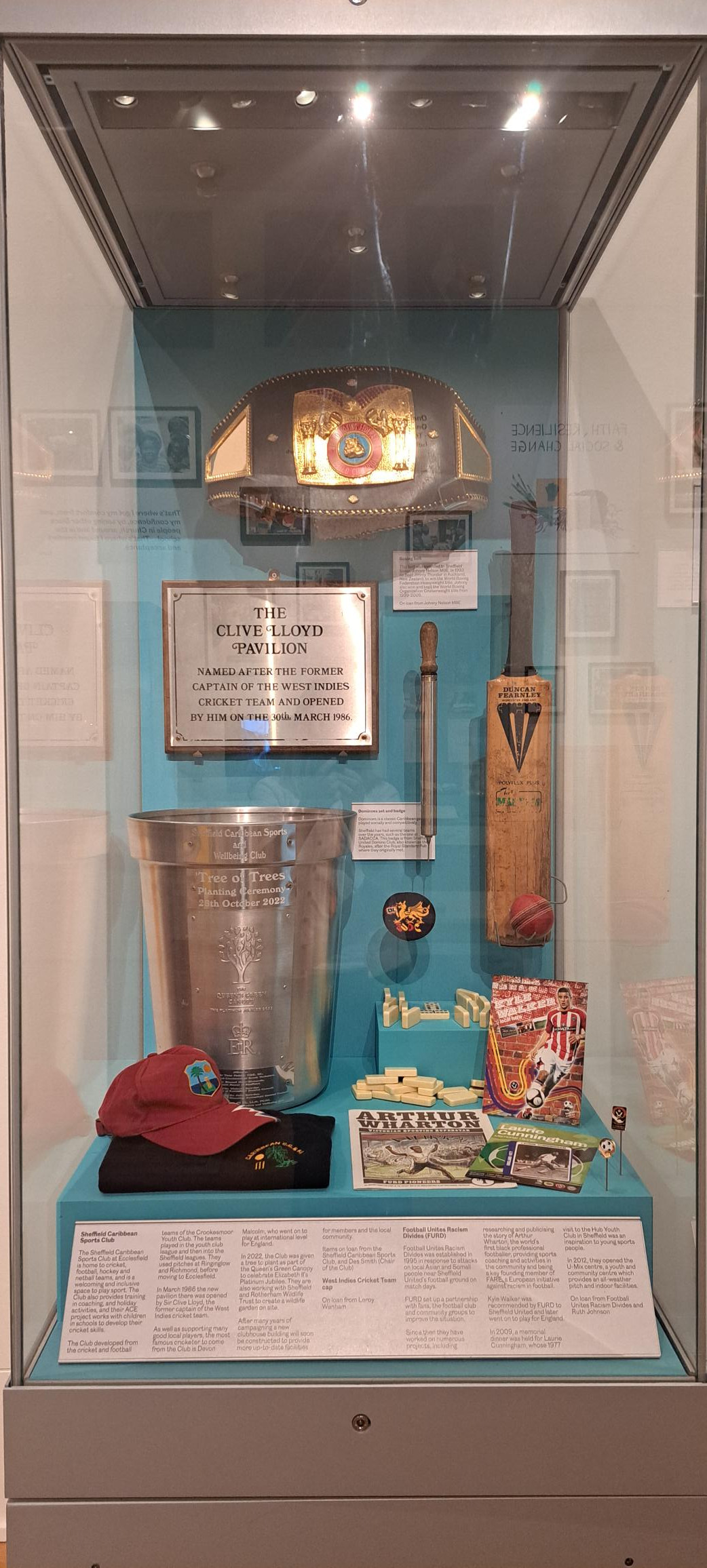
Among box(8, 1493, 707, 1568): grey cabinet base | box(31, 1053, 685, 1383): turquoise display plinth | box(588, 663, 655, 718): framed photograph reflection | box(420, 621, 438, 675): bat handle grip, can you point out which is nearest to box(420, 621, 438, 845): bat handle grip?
box(420, 621, 438, 675): bat handle grip

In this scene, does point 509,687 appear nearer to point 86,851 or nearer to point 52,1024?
point 86,851

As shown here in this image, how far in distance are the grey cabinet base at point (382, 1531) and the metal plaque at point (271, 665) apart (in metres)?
0.90

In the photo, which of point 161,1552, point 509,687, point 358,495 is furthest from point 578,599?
point 161,1552

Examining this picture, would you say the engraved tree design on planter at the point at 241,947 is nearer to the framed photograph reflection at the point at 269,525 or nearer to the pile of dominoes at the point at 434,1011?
the pile of dominoes at the point at 434,1011

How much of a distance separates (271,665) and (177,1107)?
609 mm

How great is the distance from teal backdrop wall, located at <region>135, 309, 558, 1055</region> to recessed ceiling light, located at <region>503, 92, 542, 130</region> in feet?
0.71

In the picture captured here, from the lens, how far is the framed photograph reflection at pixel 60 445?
118 cm

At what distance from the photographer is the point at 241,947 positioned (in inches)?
49.7

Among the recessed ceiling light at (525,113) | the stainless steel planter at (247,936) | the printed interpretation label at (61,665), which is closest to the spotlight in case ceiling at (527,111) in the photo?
the recessed ceiling light at (525,113)

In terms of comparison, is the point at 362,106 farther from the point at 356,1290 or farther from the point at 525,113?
the point at 356,1290

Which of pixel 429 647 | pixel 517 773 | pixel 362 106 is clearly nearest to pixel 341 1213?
pixel 517 773

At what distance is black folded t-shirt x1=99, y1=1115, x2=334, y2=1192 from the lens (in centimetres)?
121

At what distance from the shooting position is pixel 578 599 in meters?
1.31

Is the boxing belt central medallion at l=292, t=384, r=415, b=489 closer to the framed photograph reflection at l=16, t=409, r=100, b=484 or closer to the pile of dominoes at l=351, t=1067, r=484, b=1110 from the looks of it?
the framed photograph reflection at l=16, t=409, r=100, b=484
